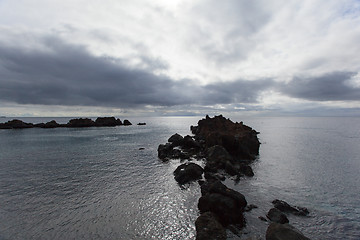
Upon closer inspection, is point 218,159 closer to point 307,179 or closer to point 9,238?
point 307,179

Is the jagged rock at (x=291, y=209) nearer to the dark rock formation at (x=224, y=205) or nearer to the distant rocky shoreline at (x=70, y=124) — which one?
the dark rock formation at (x=224, y=205)

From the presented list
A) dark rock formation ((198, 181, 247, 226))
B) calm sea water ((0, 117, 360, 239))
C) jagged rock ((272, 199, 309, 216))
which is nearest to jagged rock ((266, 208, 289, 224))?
calm sea water ((0, 117, 360, 239))

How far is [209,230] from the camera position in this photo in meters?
11.9

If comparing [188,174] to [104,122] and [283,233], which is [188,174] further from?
[104,122]

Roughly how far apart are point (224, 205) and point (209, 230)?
2.81 m

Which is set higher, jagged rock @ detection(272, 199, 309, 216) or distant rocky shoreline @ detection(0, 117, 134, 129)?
distant rocky shoreline @ detection(0, 117, 134, 129)

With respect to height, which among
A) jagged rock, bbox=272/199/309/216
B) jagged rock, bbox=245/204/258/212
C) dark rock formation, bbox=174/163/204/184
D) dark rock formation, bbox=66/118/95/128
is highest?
dark rock formation, bbox=66/118/95/128

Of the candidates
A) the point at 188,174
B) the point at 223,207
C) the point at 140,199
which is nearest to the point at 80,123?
the point at 188,174

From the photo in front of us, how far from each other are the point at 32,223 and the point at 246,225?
1714 cm

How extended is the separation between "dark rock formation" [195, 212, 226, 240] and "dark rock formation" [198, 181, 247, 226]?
167 cm

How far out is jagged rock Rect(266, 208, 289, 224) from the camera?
13914 millimetres

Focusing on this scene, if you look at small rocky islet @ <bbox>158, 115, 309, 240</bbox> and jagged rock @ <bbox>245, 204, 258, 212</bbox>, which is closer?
small rocky islet @ <bbox>158, 115, 309, 240</bbox>

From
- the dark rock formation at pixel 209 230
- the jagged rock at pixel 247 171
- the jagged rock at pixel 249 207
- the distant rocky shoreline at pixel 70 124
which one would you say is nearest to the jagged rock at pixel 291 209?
the jagged rock at pixel 249 207

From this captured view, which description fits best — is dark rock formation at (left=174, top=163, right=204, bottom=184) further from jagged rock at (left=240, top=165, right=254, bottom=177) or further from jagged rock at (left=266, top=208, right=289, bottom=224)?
jagged rock at (left=266, top=208, right=289, bottom=224)
